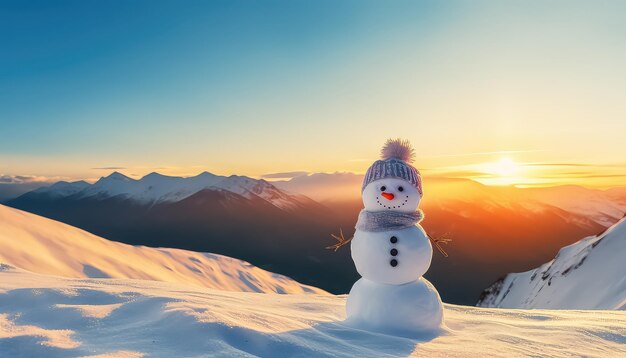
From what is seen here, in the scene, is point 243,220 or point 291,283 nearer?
point 291,283

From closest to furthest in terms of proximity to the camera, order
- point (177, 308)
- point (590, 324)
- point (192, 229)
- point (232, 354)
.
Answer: point (232, 354), point (177, 308), point (590, 324), point (192, 229)

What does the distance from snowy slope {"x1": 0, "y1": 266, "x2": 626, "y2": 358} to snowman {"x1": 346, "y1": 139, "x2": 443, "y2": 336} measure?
0.38 m

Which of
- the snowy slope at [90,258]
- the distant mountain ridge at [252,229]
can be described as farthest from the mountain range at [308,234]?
the snowy slope at [90,258]

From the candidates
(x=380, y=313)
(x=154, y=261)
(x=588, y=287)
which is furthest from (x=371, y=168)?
(x=588, y=287)

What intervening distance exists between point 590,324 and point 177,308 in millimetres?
5123

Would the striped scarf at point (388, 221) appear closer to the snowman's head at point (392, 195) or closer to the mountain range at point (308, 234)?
the snowman's head at point (392, 195)

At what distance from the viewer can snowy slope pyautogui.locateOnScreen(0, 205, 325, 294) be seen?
12.8 meters

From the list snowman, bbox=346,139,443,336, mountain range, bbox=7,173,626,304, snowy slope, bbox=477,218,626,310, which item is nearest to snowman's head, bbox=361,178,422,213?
snowman, bbox=346,139,443,336

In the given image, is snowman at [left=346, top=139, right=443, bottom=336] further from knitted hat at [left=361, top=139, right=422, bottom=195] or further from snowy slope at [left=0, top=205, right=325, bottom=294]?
snowy slope at [left=0, top=205, right=325, bottom=294]

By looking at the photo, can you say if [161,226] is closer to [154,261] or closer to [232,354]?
[154,261]

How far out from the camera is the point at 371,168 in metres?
5.76

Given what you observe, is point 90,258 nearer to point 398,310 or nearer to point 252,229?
point 398,310

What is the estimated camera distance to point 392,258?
204 inches

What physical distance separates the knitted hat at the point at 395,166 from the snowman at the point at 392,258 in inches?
0.5
